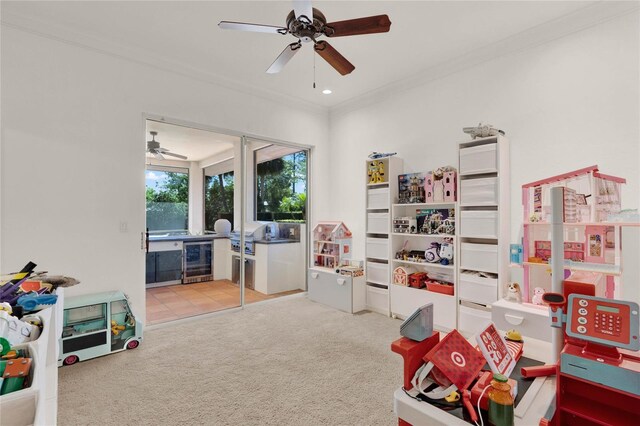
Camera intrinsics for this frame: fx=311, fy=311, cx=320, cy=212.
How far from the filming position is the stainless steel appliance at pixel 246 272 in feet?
14.3

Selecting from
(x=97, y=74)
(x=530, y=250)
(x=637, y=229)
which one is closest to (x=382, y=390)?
(x=530, y=250)

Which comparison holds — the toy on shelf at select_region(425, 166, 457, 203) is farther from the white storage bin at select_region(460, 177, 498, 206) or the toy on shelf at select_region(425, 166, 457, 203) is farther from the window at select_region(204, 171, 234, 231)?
the window at select_region(204, 171, 234, 231)

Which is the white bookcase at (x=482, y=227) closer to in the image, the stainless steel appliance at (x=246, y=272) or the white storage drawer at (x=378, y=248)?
the white storage drawer at (x=378, y=248)

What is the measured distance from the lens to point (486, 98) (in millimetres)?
3285

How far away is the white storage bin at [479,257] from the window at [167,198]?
3258 mm

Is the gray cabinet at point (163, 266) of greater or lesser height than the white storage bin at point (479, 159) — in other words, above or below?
below

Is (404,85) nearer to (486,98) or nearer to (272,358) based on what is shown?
(486,98)

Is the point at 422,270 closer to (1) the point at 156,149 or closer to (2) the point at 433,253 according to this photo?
(2) the point at 433,253

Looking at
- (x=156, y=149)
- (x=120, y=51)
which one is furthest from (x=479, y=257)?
(x=120, y=51)

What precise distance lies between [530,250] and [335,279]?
7.34 ft

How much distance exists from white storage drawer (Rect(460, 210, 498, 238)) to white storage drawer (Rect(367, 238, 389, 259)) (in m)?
0.94

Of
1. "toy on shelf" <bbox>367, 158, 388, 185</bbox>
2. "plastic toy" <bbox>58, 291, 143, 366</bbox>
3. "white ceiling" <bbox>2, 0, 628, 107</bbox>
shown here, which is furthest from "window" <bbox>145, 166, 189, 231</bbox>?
"toy on shelf" <bbox>367, 158, 388, 185</bbox>

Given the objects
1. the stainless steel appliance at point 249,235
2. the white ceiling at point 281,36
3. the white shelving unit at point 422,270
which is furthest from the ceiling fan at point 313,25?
the stainless steel appliance at point 249,235

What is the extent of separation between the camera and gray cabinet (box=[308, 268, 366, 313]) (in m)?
3.92
